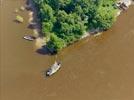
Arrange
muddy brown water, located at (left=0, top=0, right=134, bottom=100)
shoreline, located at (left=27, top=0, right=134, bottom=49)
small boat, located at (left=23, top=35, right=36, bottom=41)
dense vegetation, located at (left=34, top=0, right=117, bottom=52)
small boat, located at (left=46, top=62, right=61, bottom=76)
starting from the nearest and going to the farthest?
muddy brown water, located at (left=0, top=0, right=134, bottom=100) < small boat, located at (left=46, top=62, right=61, bottom=76) < dense vegetation, located at (left=34, top=0, right=117, bottom=52) < shoreline, located at (left=27, top=0, right=134, bottom=49) < small boat, located at (left=23, top=35, right=36, bottom=41)

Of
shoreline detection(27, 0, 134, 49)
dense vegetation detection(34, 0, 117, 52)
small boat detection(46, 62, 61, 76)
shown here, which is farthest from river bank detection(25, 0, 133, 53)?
small boat detection(46, 62, 61, 76)

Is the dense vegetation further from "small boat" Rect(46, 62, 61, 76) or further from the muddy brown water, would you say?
"small boat" Rect(46, 62, 61, 76)

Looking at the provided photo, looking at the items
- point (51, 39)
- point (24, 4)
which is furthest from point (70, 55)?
point (24, 4)

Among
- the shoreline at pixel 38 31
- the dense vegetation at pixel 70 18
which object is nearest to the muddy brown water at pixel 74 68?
the shoreline at pixel 38 31

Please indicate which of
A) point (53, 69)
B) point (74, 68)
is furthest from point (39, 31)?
point (74, 68)

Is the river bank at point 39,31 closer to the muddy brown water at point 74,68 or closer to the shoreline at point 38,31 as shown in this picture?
the shoreline at point 38,31

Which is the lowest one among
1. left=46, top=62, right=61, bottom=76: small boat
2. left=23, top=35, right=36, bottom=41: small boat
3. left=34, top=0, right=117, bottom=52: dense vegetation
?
left=46, top=62, right=61, bottom=76: small boat

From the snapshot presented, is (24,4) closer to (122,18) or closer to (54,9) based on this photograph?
(54,9)
